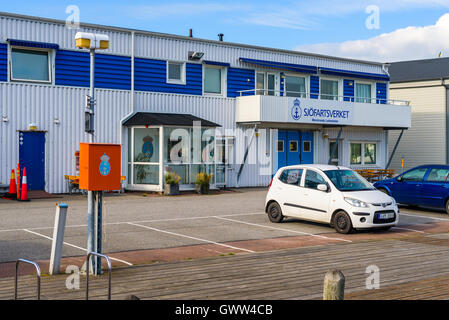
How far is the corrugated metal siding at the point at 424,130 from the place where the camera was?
3788 cm

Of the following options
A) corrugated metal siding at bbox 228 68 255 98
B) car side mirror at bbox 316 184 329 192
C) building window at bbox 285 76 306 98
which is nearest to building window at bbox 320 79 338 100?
building window at bbox 285 76 306 98

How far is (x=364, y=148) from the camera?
1316 inches

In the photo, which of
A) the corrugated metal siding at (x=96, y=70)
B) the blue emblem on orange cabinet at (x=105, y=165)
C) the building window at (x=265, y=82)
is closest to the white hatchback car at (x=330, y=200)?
the blue emblem on orange cabinet at (x=105, y=165)

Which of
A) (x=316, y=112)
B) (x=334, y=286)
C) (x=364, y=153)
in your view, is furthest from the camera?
(x=364, y=153)

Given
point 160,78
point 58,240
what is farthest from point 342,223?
point 160,78

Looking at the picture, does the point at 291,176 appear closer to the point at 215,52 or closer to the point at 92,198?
the point at 92,198

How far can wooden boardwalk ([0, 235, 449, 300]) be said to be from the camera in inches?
296

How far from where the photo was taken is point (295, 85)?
30469 millimetres

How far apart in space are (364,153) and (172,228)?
2143 centimetres

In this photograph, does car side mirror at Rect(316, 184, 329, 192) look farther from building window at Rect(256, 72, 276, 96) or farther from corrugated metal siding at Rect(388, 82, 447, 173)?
corrugated metal siding at Rect(388, 82, 447, 173)

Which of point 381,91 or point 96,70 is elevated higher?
point 381,91

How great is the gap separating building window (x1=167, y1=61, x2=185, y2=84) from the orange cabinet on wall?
17.3 m
